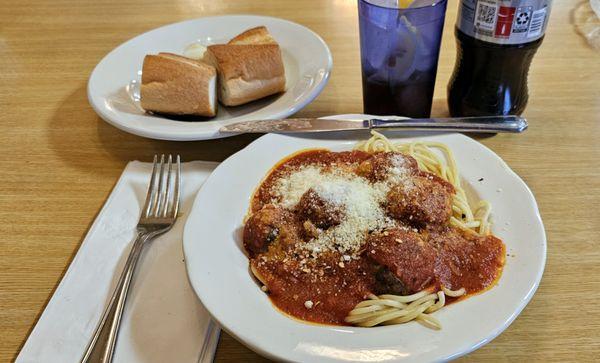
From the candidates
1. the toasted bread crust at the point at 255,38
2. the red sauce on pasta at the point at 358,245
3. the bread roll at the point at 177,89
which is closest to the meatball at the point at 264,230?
the red sauce on pasta at the point at 358,245

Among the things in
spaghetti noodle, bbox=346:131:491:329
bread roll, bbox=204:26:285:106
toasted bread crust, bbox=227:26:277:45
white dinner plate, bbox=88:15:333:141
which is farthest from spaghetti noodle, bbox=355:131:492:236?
toasted bread crust, bbox=227:26:277:45

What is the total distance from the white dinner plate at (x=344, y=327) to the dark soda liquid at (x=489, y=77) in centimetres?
24

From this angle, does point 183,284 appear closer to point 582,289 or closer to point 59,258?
point 59,258

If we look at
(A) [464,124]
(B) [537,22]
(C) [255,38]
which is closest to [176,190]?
(C) [255,38]

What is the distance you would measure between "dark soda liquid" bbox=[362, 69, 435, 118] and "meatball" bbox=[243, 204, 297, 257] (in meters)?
0.67

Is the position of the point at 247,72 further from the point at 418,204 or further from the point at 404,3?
the point at 418,204

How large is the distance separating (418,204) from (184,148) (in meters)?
0.87

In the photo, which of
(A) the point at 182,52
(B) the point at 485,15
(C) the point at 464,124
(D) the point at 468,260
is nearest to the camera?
(D) the point at 468,260

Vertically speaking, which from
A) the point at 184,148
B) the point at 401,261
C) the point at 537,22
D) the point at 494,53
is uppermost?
the point at 537,22

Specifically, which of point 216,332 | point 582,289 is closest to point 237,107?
point 216,332

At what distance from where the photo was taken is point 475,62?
1.49m

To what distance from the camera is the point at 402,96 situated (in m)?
1.60

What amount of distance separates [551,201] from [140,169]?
1.25 m

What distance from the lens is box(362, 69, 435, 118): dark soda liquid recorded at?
5.18 ft
